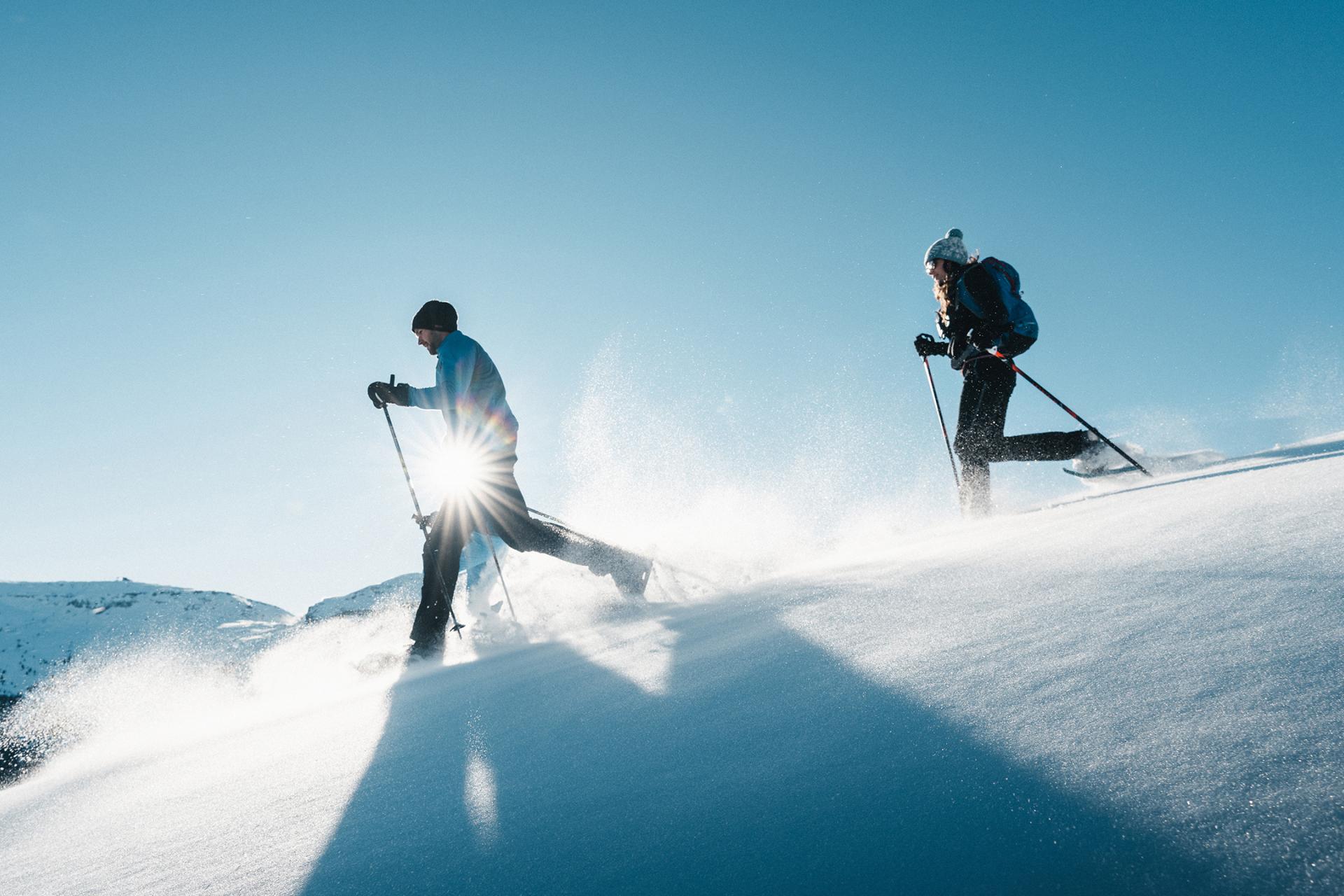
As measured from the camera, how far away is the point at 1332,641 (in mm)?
981

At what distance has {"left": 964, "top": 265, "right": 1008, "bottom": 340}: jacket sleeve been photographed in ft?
15.6

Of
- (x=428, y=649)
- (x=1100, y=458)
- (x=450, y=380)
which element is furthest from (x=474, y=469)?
(x=1100, y=458)

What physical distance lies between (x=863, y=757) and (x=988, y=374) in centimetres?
452

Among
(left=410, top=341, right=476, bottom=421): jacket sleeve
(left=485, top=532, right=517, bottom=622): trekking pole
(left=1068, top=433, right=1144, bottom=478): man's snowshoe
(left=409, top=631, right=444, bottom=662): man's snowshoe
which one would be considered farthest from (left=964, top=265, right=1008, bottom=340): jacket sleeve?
(left=409, top=631, right=444, bottom=662): man's snowshoe

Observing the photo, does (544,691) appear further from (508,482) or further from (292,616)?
(292,616)

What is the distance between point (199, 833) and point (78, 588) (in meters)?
248

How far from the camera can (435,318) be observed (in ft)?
13.8

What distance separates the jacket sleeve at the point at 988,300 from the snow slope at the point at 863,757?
258cm

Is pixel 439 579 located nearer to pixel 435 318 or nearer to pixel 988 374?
pixel 435 318

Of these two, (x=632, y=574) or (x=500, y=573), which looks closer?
(x=632, y=574)

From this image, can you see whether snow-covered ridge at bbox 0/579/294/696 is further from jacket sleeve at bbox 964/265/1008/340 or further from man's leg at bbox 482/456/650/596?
jacket sleeve at bbox 964/265/1008/340

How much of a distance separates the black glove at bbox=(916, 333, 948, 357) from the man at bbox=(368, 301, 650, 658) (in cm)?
315

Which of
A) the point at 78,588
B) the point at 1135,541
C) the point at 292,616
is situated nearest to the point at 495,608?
the point at 1135,541

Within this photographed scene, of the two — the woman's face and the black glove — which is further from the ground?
the woman's face
